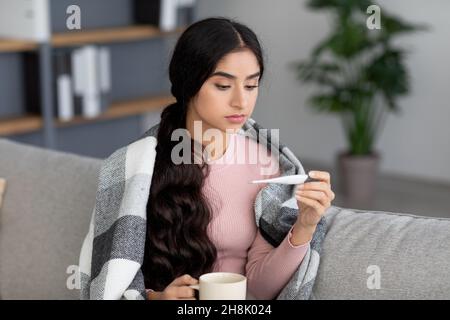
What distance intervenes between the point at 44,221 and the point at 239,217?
24.1 inches

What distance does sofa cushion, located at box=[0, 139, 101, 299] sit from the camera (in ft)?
6.75

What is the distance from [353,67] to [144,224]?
11.4 feet

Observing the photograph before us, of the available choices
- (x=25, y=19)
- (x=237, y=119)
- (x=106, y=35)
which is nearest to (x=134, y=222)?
(x=237, y=119)

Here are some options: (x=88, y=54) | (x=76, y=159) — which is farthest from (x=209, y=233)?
Result: (x=88, y=54)

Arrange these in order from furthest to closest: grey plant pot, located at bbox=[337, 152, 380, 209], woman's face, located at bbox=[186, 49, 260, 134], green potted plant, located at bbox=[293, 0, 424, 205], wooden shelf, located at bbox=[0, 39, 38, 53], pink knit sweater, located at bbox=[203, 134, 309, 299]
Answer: grey plant pot, located at bbox=[337, 152, 380, 209] < green potted plant, located at bbox=[293, 0, 424, 205] < wooden shelf, located at bbox=[0, 39, 38, 53] < pink knit sweater, located at bbox=[203, 134, 309, 299] < woman's face, located at bbox=[186, 49, 260, 134]

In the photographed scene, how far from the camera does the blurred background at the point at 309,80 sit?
4227 millimetres

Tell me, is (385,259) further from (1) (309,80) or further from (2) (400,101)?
(2) (400,101)

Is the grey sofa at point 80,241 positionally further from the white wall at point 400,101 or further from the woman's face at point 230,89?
the white wall at point 400,101

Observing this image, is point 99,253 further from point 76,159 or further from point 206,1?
point 206,1

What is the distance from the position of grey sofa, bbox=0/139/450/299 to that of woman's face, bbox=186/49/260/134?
0.34m

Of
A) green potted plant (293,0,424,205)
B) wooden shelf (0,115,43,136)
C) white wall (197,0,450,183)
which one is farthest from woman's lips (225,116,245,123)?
white wall (197,0,450,183)

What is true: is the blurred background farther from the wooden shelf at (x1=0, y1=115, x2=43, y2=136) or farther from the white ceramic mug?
the white ceramic mug

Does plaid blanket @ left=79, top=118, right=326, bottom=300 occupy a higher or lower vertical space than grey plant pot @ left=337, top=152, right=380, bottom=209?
higher

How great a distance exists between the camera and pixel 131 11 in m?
4.74
